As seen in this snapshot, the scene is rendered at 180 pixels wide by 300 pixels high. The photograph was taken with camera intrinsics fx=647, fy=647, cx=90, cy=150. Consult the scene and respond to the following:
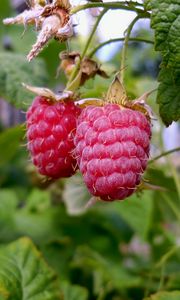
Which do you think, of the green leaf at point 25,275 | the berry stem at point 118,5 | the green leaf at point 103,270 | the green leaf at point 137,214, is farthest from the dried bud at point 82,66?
the green leaf at point 137,214

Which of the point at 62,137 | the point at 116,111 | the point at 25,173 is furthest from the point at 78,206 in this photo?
the point at 25,173

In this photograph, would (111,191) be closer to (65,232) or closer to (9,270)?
(9,270)

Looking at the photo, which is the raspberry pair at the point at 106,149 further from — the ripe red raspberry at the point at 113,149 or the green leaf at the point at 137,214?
the green leaf at the point at 137,214

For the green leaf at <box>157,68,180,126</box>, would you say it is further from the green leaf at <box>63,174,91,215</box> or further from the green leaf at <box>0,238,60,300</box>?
the green leaf at <box>63,174,91,215</box>

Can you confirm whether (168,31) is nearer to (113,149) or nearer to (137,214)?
(113,149)

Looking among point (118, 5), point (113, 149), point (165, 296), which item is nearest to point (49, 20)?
Result: point (118, 5)

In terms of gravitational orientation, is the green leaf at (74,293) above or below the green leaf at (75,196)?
below
